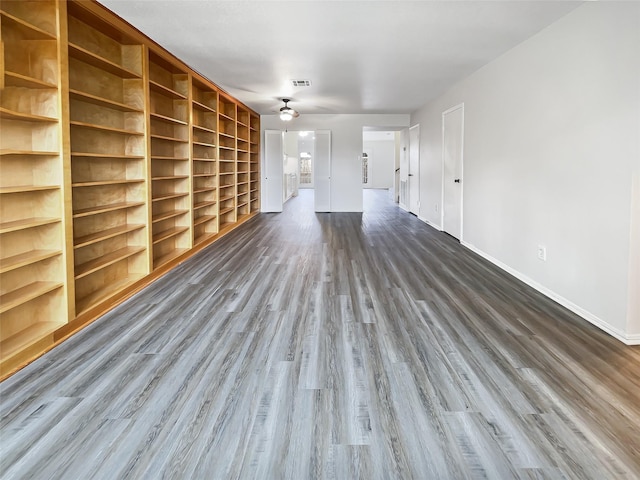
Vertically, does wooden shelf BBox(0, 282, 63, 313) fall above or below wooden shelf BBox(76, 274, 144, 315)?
above

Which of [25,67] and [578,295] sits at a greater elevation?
[25,67]

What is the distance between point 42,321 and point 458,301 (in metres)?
2.96

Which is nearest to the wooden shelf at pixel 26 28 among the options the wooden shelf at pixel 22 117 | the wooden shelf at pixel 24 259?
the wooden shelf at pixel 22 117

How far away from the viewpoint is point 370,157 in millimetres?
20594

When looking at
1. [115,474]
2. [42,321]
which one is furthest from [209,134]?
[115,474]

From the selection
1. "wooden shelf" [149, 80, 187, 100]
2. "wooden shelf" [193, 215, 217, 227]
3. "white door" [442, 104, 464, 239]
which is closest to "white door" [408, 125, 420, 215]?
"white door" [442, 104, 464, 239]

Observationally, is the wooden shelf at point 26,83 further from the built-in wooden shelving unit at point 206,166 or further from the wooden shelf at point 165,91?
the built-in wooden shelving unit at point 206,166

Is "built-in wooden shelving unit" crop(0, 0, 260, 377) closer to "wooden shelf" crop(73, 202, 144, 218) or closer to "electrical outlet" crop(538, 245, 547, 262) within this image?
"wooden shelf" crop(73, 202, 144, 218)

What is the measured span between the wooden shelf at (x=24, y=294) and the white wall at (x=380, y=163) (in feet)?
60.9

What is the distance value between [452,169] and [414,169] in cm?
303

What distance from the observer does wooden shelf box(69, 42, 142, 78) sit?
3.09m

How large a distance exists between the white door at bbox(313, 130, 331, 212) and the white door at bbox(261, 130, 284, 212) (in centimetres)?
82

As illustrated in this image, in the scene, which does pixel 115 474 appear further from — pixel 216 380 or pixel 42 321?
pixel 42 321

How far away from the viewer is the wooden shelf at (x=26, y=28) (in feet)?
7.84
